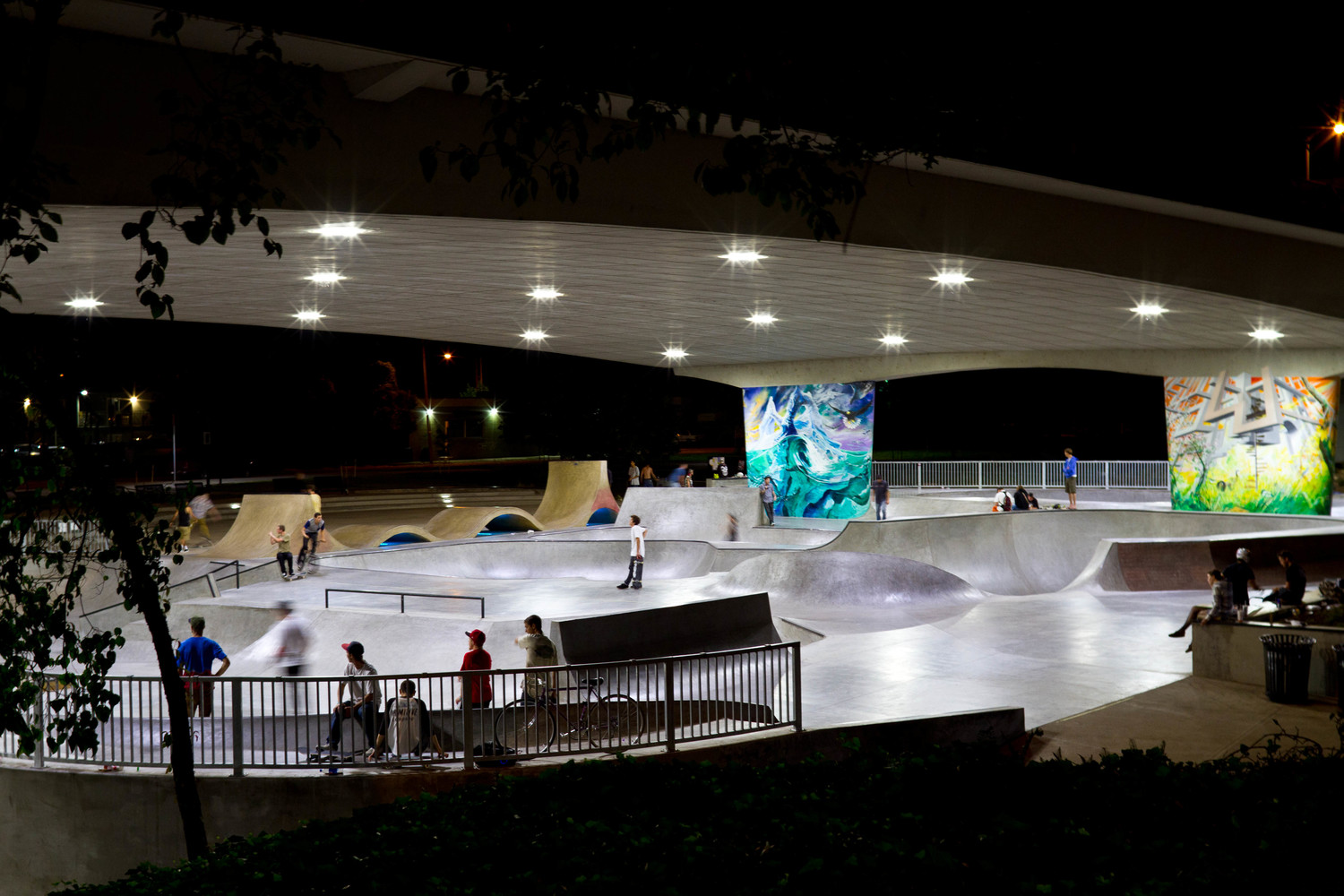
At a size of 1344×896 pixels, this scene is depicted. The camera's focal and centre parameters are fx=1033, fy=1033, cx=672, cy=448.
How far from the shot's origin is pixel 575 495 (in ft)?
113

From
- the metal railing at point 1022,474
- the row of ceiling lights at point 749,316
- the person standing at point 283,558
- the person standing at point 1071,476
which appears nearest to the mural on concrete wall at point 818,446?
the row of ceiling lights at point 749,316

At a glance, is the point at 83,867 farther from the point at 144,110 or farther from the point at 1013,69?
the point at 1013,69

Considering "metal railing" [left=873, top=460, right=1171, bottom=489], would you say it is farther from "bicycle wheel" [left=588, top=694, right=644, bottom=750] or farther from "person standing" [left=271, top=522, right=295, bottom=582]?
"bicycle wheel" [left=588, top=694, right=644, bottom=750]

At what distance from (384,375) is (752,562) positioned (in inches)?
1907

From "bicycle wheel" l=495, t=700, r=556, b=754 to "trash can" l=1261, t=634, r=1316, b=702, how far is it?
22.7ft

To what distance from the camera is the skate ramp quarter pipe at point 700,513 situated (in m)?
27.5

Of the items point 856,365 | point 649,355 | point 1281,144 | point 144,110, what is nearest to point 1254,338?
point 1281,144

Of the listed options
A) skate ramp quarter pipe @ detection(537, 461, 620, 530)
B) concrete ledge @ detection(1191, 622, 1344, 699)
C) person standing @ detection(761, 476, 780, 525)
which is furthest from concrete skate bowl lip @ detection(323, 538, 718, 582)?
concrete ledge @ detection(1191, 622, 1344, 699)

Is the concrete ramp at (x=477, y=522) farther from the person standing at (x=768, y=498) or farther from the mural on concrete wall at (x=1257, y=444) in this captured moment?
the mural on concrete wall at (x=1257, y=444)

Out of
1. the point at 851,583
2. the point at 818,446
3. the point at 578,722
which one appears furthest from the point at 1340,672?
the point at 818,446

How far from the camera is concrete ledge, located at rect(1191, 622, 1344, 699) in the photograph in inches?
399

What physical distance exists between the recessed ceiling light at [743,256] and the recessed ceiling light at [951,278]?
9.40 ft

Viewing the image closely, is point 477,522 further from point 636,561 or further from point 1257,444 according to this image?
point 1257,444

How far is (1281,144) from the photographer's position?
15164 mm
